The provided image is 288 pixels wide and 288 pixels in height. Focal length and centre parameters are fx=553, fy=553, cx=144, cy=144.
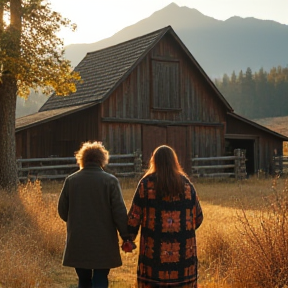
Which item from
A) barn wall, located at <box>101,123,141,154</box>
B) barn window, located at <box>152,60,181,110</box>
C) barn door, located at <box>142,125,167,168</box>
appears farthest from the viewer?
barn window, located at <box>152,60,181,110</box>

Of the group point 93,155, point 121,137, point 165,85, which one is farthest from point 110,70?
point 93,155

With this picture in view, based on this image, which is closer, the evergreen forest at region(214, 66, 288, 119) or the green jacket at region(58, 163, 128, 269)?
the green jacket at region(58, 163, 128, 269)

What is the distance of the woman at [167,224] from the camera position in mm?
5047

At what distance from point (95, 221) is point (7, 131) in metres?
10.00

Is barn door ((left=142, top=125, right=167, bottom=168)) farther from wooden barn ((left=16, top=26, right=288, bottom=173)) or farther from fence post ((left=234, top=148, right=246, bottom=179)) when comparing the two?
fence post ((left=234, top=148, right=246, bottom=179))

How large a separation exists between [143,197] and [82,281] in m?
1.08

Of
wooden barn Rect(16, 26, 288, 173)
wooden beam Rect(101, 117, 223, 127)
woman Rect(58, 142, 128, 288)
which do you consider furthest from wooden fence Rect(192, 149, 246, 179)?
woman Rect(58, 142, 128, 288)

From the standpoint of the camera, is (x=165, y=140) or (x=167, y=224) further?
(x=165, y=140)

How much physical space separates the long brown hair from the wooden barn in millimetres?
16039

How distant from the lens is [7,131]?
14812 millimetres

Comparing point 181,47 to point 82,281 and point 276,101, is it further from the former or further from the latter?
point 276,101

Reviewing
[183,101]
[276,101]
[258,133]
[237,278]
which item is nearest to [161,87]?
[183,101]

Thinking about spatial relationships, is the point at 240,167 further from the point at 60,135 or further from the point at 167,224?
the point at 167,224

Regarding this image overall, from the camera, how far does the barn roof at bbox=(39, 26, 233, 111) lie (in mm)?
22219
